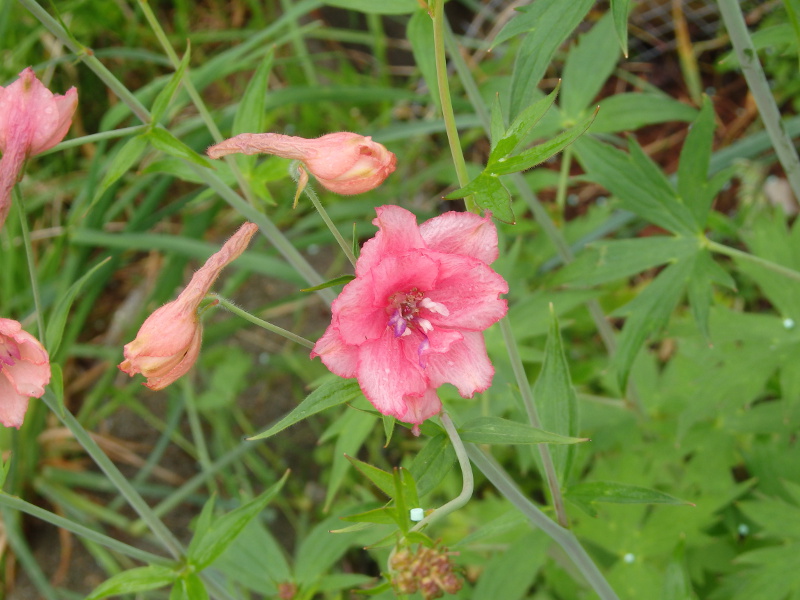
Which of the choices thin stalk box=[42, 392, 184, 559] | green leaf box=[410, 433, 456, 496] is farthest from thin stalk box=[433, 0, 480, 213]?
thin stalk box=[42, 392, 184, 559]

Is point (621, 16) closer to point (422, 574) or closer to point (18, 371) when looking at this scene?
point (422, 574)

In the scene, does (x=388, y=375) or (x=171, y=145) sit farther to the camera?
(x=171, y=145)

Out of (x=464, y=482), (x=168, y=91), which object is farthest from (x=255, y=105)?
(x=464, y=482)

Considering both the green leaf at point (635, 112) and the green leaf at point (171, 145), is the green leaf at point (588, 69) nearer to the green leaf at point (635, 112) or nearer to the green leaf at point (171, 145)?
the green leaf at point (635, 112)

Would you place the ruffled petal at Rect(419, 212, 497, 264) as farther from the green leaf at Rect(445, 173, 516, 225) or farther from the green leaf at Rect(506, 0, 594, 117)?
the green leaf at Rect(506, 0, 594, 117)

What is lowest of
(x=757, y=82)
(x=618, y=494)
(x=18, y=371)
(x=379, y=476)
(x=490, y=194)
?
(x=618, y=494)

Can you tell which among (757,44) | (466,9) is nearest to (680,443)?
(757,44)
